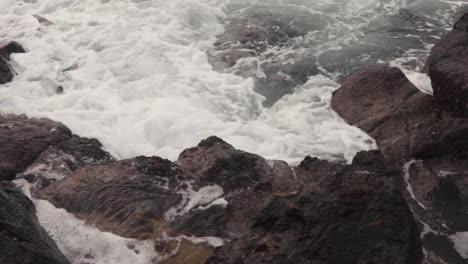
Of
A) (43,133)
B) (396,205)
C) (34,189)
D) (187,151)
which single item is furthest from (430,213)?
(43,133)

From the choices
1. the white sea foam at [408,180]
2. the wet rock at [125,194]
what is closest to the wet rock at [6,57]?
the wet rock at [125,194]

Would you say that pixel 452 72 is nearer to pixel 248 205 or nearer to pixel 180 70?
pixel 248 205

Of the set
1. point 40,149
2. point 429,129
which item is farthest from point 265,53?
point 40,149

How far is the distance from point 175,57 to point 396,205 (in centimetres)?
812

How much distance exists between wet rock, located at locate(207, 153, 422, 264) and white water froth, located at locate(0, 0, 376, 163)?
9.84ft

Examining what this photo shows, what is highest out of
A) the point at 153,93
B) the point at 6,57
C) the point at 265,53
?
the point at 6,57

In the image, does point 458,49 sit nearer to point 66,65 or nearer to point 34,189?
point 34,189

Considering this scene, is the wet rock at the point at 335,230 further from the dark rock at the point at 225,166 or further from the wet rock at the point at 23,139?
the wet rock at the point at 23,139

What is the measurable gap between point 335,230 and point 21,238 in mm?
3327

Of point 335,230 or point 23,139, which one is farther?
point 23,139

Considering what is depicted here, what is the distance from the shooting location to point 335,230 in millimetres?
5000

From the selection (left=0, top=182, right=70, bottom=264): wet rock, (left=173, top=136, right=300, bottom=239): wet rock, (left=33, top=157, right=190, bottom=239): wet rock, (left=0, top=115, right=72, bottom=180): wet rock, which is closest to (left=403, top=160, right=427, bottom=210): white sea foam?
(left=173, top=136, right=300, bottom=239): wet rock

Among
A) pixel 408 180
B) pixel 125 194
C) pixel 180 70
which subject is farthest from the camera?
pixel 180 70

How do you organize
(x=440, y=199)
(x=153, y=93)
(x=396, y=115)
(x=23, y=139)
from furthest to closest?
(x=153, y=93) → (x=396, y=115) → (x=23, y=139) → (x=440, y=199)
